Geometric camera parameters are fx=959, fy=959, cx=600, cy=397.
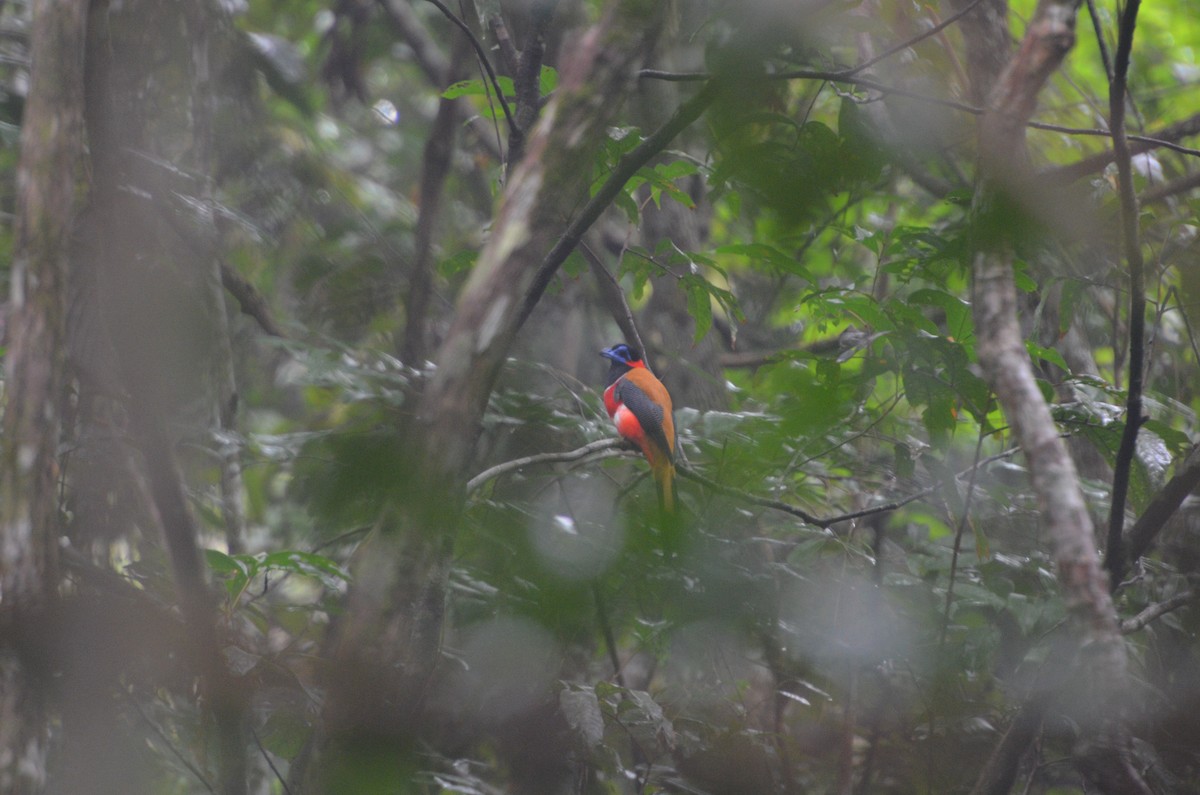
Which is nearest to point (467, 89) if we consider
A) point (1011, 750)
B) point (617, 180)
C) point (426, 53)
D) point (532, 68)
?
point (532, 68)

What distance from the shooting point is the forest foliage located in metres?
1.67

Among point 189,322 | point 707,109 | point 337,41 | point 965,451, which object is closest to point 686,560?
point 707,109

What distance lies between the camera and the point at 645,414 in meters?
4.11

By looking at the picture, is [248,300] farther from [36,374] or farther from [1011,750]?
[1011,750]

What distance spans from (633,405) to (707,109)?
2.47 metres

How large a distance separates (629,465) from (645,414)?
1.43 feet

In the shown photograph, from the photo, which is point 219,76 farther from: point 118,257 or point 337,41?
point 118,257

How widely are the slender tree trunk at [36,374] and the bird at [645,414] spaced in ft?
5.35

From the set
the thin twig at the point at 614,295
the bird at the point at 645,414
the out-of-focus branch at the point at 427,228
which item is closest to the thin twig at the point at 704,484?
the bird at the point at 645,414

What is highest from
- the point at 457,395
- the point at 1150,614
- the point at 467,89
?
the point at 467,89

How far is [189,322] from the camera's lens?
129 inches

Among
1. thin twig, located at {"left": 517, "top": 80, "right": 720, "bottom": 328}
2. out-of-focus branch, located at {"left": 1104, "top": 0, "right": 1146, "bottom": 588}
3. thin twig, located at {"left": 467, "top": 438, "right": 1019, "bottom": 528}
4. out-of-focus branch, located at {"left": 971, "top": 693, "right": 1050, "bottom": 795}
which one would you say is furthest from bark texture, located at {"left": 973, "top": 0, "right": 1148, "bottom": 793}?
thin twig, located at {"left": 467, "top": 438, "right": 1019, "bottom": 528}

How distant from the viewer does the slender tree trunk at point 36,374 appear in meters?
2.11

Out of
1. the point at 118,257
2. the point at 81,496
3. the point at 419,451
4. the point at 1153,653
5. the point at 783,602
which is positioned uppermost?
the point at 419,451
